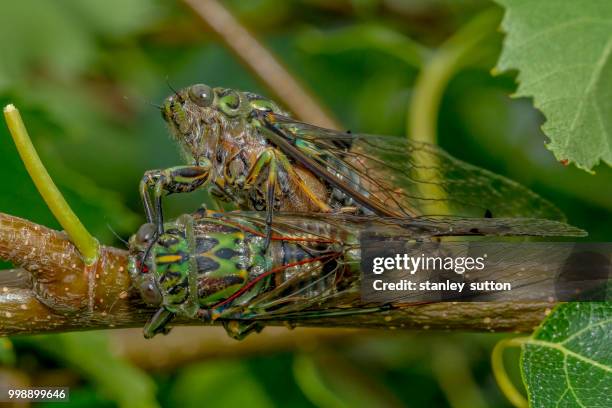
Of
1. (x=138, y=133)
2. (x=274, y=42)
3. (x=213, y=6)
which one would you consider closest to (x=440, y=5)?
(x=274, y=42)

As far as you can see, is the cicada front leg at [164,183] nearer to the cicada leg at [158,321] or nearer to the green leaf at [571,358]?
the cicada leg at [158,321]

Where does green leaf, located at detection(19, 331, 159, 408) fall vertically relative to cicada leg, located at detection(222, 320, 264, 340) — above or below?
below

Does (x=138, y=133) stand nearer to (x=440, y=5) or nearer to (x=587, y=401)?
(x=440, y=5)

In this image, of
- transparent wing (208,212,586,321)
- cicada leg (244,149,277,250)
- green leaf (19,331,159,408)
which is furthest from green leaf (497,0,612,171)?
green leaf (19,331,159,408)

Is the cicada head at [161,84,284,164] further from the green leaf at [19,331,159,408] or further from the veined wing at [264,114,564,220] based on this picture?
the green leaf at [19,331,159,408]

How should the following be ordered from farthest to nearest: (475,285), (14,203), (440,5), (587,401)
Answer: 1. (440,5)
2. (14,203)
3. (475,285)
4. (587,401)

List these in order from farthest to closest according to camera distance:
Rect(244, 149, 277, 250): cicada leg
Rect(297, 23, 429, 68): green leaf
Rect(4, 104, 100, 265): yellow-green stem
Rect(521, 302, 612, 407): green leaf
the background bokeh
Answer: Rect(297, 23, 429, 68): green leaf, the background bokeh, Rect(244, 149, 277, 250): cicada leg, Rect(521, 302, 612, 407): green leaf, Rect(4, 104, 100, 265): yellow-green stem

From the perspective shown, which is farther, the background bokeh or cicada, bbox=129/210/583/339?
the background bokeh
